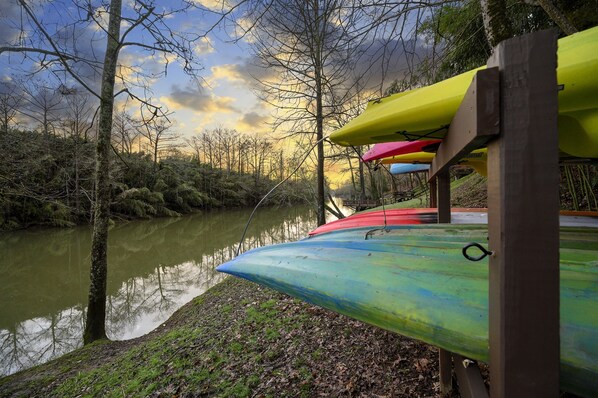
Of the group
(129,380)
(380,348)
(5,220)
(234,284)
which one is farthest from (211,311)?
(5,220)

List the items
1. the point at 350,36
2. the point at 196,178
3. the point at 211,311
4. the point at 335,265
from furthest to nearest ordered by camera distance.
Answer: the point at 196,178 → the point at 211,311 → the point at 350,36 → the point at 335,265

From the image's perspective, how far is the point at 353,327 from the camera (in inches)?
130

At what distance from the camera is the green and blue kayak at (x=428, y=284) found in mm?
742

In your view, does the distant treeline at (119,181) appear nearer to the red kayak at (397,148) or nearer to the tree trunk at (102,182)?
the tree trunk at (102,182)

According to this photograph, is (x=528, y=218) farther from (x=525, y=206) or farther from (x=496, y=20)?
(x=496, y=20)

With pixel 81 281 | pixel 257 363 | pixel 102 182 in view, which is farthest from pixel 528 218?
pixel 81 281

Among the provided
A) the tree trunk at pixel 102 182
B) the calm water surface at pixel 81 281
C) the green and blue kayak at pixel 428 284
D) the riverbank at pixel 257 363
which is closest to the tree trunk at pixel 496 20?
the green and blue kayak at pixel 428 284

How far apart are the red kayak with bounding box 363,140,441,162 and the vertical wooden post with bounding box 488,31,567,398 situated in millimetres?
1481

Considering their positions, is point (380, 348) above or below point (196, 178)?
below

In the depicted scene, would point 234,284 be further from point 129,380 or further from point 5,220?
point 5,220

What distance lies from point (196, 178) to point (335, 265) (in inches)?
1226

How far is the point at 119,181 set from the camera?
2266cm

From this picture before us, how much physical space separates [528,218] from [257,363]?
9.72ft

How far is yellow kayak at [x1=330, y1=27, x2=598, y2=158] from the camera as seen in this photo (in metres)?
0.88
